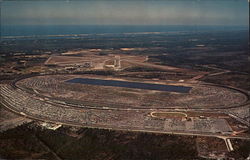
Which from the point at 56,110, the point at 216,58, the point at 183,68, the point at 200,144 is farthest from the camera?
the point at 216,58

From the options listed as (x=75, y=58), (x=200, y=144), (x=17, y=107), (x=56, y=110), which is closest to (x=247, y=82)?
(x=200, y=144)

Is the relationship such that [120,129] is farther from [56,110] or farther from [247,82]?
[247,82]

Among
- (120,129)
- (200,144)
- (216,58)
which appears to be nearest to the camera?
(200,144)

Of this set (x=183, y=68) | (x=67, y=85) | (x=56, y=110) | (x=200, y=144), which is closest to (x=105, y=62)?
(x=183, y=68)

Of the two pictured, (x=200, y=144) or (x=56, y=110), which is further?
(x=56, y=110)

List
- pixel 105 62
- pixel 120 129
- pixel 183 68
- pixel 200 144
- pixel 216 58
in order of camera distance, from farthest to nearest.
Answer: pixel 216 58 < pixel 105 62 < pixel 183 68 < pixel 120 129 < pixel 200 144

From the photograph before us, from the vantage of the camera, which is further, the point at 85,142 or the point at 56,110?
the point at 56,110

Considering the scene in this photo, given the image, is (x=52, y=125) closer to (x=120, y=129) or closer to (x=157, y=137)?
(x=120, y=129)

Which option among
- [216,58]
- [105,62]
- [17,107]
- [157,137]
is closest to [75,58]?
[105,62]

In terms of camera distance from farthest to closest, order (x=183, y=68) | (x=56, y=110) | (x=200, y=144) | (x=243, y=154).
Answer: (x=183, y=68)
(x=56, y=110)
(x=200, y=144)
(x=243, y=154)
